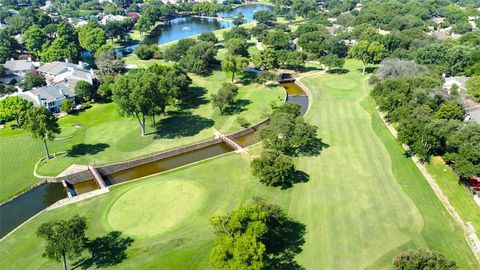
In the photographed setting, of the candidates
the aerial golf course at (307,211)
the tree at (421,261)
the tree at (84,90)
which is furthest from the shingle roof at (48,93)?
the tree at (421,261)

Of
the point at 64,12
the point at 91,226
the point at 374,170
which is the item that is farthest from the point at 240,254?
the point at 64,12

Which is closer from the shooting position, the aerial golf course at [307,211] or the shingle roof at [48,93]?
the aerial golf course at [307,211]

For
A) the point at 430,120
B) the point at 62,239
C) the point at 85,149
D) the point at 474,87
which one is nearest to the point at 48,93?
the point at 85,149

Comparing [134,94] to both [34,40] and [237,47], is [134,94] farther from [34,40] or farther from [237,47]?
[34,40]

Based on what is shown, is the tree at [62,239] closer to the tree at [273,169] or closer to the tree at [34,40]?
the tree at [273,169]

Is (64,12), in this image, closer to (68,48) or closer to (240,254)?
(68,48)
